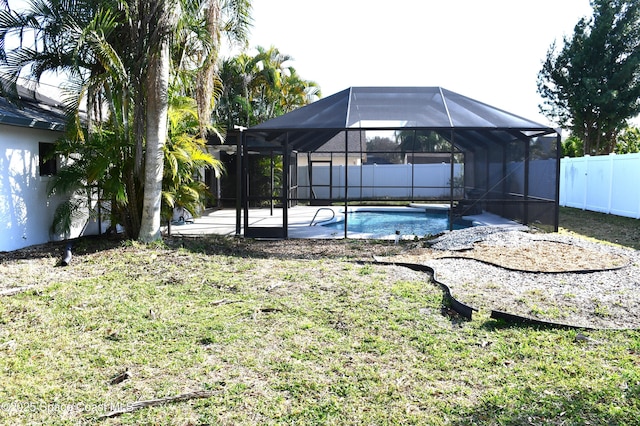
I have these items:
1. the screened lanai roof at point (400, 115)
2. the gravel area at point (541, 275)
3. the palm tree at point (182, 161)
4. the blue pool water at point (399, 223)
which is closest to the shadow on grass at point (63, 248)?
the palm tree at point (182, 161)

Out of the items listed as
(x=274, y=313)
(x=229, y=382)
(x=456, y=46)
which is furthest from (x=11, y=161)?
(x=456, y=46)

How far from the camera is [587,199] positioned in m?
17.2

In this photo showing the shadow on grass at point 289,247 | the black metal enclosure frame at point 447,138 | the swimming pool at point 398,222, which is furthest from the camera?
the swimming pool at point 398,222

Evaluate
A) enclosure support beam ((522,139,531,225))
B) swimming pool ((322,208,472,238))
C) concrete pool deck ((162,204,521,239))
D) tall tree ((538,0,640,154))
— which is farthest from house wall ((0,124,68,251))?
tall tree ((538,0,640,154))

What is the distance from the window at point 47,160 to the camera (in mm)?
10266

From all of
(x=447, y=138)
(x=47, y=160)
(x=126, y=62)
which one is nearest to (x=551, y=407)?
(x=126, y=62)

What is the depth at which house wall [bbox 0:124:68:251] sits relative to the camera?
360 inches

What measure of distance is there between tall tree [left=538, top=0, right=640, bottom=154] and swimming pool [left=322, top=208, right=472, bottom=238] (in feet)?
33.4

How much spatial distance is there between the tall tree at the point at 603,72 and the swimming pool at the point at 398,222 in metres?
10.2

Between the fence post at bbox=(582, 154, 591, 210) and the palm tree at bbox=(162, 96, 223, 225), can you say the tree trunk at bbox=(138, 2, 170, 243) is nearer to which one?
the palm tree at bbox=(162, 96, 223, 225)

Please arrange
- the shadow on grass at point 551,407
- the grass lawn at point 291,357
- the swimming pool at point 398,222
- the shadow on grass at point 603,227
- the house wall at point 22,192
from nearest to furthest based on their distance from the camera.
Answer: the shadow on grass at point 551,407 → the grass lawn at point 291,357 → the house wall at point 22,192 → the shadow on grass at point 603,227 → the swimming pool at point 398,222

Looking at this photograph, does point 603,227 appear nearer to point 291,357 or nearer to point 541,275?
point 541,275

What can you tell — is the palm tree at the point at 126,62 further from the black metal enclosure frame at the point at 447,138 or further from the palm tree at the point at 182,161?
the black metal enclosure frame at the point at 447,138

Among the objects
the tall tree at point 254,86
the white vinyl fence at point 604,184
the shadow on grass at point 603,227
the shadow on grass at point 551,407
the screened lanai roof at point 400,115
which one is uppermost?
the tall tree at point 254,86
